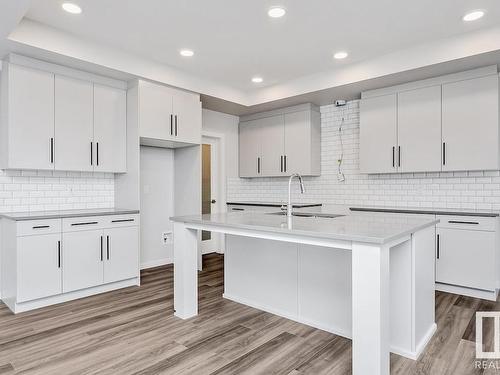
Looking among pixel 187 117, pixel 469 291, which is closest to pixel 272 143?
pixel 187 117

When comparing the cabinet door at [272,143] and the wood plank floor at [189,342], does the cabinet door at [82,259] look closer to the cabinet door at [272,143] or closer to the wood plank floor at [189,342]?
the wood plank floor at [189,342]

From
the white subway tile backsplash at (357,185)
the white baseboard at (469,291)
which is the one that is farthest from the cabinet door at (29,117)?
the white baseboard at (469,291)

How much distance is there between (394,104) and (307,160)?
1459 millimetres

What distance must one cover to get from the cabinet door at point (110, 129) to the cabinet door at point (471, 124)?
12.7 ft

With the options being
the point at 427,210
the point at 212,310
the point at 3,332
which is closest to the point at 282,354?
the point at 212,310

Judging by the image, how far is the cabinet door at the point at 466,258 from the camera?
141 inches

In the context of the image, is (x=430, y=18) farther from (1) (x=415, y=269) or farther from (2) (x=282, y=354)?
(2) (x=282, y=354)

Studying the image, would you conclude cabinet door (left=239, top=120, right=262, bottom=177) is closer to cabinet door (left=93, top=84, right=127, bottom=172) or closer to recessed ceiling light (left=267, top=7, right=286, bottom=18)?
cabinet door (left=93, top=84, right=127, bottom=172)

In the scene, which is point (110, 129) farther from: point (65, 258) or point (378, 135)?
point (378, 135)

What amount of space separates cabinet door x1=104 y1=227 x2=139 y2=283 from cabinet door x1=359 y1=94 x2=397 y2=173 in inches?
123

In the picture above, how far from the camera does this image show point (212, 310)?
3.23m

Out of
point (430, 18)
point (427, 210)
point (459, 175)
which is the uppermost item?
point (430, 18)

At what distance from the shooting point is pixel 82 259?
3596mm

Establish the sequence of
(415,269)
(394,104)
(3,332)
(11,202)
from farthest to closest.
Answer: (394,104) < (11,202) < (3,332) < (415,269)
